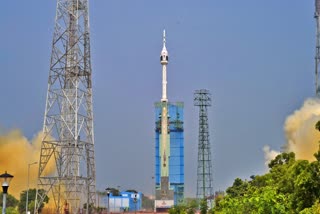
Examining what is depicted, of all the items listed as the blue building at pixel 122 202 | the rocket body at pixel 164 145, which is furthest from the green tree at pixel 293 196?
the blue building at pixel 122 202

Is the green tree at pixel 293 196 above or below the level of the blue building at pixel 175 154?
below

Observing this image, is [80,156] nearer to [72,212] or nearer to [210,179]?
[72,212]

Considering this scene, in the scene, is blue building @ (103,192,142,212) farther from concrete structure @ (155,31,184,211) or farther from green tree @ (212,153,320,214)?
green tree @ (212,153,320,214)

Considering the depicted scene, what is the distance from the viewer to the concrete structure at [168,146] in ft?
488

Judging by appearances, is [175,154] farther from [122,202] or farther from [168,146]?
[122,202]

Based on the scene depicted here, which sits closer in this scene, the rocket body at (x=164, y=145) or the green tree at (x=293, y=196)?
the green tree at (x=293, y=196)

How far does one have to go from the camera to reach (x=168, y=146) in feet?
490

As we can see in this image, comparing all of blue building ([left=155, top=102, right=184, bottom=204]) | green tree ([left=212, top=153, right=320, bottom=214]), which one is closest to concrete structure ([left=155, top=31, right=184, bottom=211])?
blue building ([left=155, top=102, right=184, bottom=204])

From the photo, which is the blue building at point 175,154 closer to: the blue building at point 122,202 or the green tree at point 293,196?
the blue building at point 122,202

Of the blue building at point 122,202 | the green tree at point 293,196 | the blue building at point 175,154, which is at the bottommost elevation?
the green tree at point 293,196

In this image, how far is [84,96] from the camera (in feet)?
248

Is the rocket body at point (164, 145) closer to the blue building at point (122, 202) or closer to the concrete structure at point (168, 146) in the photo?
the concrete structure at point (168, 146)

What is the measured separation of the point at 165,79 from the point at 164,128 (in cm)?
1289

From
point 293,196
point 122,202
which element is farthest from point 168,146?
point 293,196
